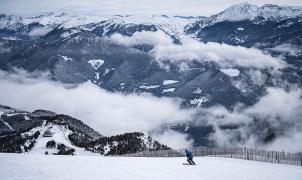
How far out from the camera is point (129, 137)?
17825 cm

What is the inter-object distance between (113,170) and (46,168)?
621 centimetres

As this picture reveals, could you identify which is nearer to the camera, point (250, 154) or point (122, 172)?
point (122, 172)

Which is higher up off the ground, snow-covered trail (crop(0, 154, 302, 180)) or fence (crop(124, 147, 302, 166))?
fence (crop(124, 147, 302, 166))

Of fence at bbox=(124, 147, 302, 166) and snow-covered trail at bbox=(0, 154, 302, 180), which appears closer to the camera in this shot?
snow-covered trail at bbox=(0, 154, 302, 180)

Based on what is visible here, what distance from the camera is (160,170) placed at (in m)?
40.8

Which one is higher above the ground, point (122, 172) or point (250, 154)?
point (250, 154)

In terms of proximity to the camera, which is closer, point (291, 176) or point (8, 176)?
point (8, 176)

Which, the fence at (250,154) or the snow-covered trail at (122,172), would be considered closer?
the snow-covered trail at (122,172)


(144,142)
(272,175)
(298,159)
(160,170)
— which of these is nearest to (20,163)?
(160,170)

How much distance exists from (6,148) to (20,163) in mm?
164513

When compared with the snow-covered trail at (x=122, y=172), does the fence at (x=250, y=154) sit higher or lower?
higher

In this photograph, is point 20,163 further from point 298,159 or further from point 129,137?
point 129,137

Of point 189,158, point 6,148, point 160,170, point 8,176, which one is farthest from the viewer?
point 6,148

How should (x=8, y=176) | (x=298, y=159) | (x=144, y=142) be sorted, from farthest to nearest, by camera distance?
(x=144, y=142) → (x=298, y=159) → (x=8, y=176)
